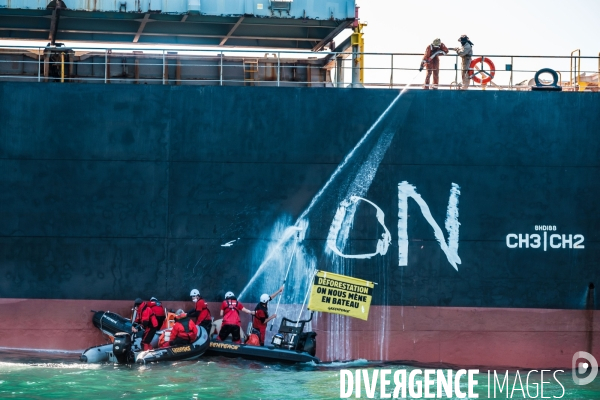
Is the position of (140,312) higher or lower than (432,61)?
lower

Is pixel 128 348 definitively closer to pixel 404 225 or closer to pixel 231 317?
pixel 231 317

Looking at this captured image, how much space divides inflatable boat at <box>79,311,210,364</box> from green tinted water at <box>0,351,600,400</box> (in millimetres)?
186

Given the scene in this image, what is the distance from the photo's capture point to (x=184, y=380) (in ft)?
47.5

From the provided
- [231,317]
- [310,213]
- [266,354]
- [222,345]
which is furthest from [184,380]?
[310,213]

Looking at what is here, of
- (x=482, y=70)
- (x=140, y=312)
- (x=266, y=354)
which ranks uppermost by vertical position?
(x=482, y=70)

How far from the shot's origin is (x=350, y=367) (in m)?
15.8

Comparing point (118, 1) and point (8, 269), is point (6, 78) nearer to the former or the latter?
point (118, 1)

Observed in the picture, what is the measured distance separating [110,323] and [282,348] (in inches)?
139

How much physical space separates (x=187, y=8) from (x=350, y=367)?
29.8ft

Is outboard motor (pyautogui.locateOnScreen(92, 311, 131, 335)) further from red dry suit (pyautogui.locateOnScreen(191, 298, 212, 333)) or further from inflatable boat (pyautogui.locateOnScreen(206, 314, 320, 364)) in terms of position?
inflatable boat (pyautogui.locateOnScreen(206, 314, 320, 364))

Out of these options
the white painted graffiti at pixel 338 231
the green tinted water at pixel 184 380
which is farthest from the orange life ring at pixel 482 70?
the green tinted water at pixel 184 380

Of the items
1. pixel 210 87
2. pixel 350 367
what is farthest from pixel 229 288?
pixel 210 87

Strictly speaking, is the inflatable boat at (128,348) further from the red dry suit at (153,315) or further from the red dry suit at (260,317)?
the red dry suit at (260,317)
